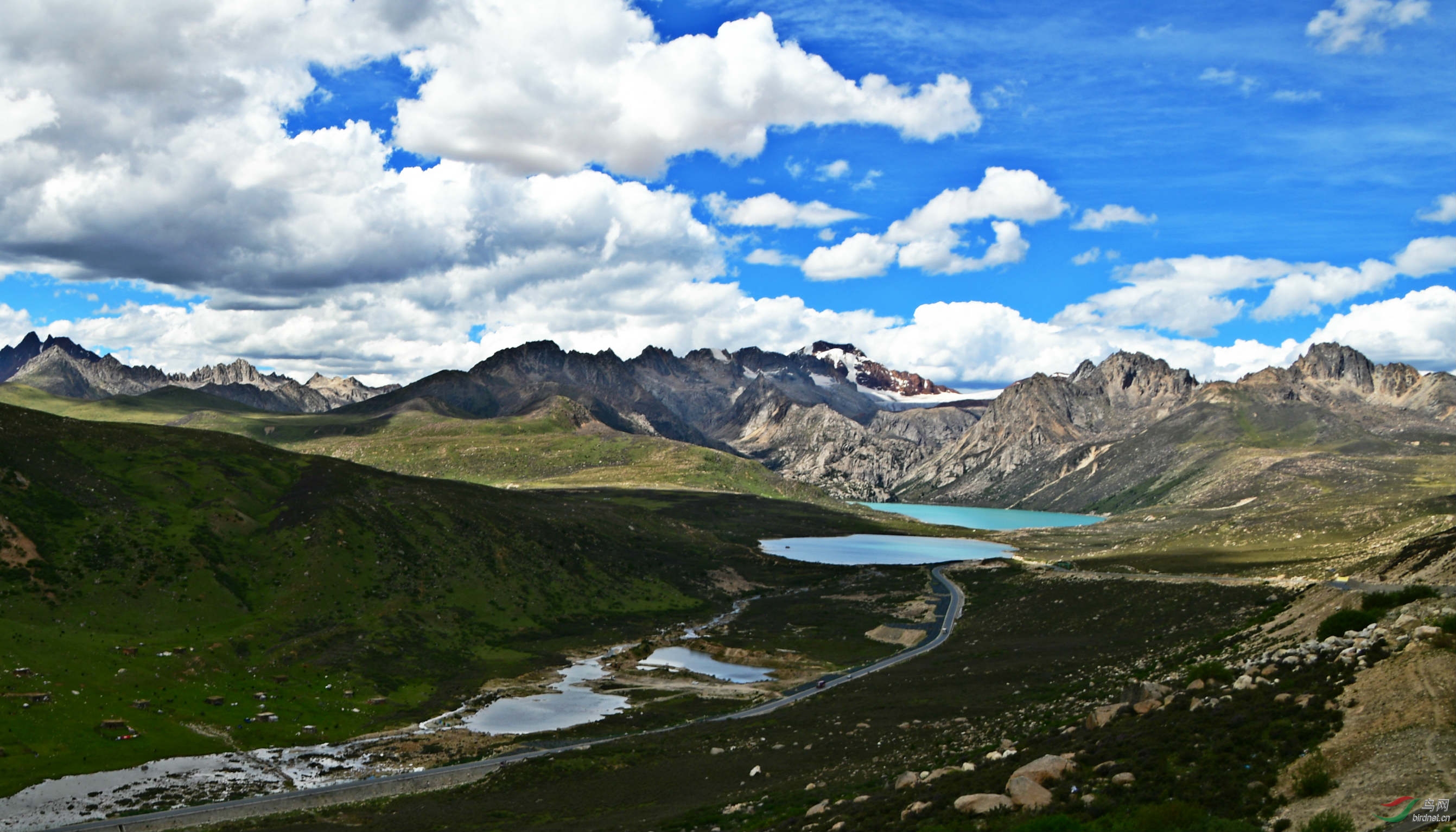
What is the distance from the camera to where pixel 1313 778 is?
97.3ft

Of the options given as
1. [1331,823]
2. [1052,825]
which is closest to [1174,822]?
[1052,825]

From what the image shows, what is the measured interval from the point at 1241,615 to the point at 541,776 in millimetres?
65073

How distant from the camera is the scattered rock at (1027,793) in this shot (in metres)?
34.2

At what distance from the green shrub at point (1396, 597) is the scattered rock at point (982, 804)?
23.8 metres

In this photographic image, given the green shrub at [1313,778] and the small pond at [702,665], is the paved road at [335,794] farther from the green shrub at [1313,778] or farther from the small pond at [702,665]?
the green shrub at [1313,778]

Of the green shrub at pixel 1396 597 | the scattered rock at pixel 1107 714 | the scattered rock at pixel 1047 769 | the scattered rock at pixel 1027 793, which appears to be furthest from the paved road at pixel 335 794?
the green shrub at pixel 1396 597

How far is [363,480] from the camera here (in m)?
175

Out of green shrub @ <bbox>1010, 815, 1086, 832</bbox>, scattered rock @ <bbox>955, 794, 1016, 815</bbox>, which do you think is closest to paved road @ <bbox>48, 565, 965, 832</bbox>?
scattered rock @ <bbox>955, 794, 1016, 815</bbox>

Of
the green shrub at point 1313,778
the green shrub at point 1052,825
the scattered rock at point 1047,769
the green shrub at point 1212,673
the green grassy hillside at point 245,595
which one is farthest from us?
the green grassy hillside at point 245,595

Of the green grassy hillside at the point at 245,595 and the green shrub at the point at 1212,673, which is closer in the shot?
the green shrub at the point at 1212,673

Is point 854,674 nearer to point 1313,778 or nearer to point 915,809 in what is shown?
point 915,809

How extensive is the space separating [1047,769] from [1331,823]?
12063 millimetres

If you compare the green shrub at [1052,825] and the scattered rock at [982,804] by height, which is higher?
the green shrub at [1052,825]

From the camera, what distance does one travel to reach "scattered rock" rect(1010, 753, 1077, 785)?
36.6m
